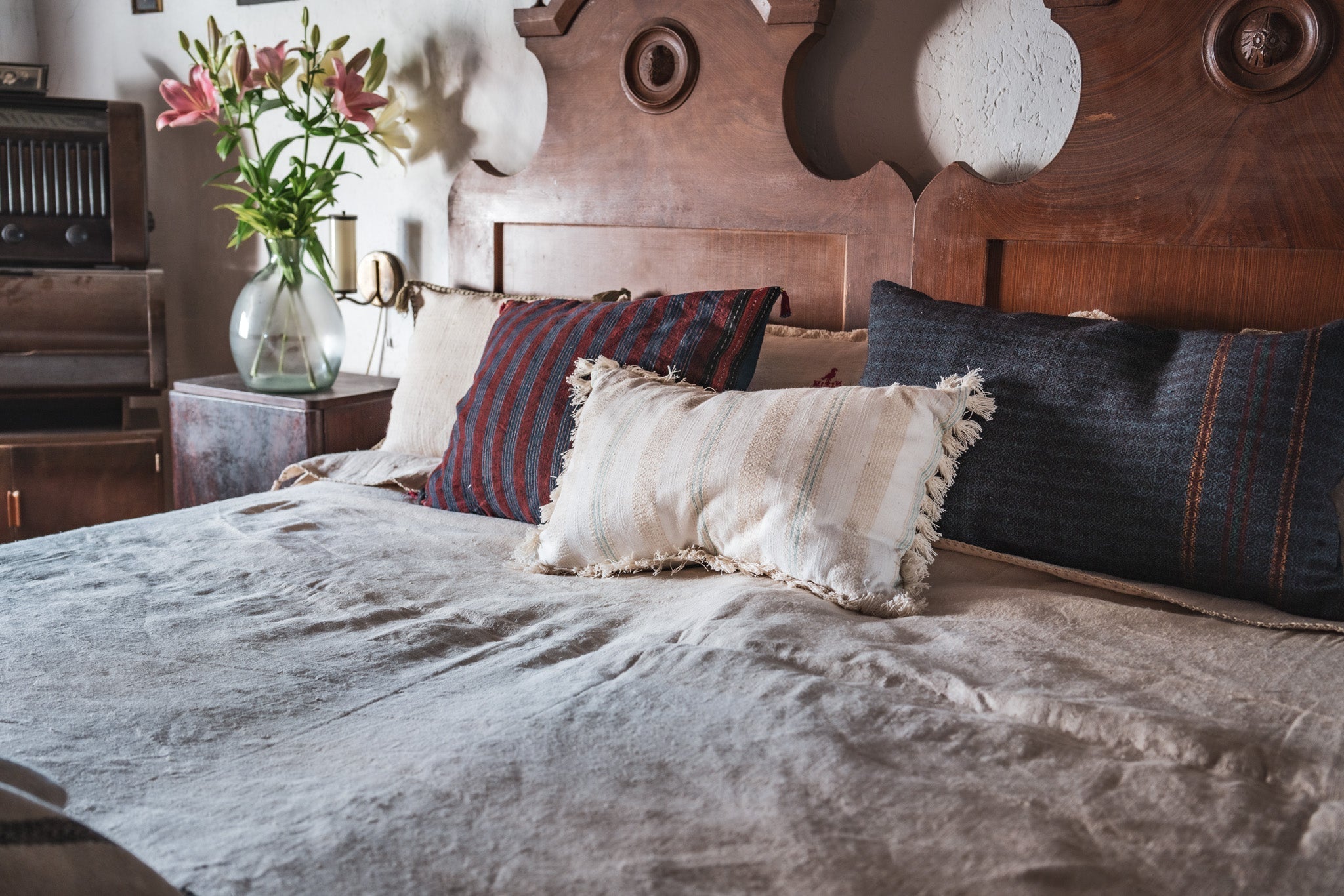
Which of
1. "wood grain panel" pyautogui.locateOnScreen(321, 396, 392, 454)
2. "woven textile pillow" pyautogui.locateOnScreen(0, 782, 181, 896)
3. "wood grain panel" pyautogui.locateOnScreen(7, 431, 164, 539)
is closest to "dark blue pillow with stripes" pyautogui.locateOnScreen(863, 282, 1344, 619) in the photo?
"woven textile pillow" pyautogui.locateOnScreen(0, 782, 181, 896)

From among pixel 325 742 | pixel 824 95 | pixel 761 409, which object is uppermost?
pixel 824 95

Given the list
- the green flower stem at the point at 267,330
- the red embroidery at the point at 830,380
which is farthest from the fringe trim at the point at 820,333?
the green flower stem at the point at 267,330

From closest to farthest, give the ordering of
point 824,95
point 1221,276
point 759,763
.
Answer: point 759,763, point 1221,276, point 824,95

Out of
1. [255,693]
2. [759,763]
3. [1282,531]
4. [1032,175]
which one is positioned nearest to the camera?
[759,763]

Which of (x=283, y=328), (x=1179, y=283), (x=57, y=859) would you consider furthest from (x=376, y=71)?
(x=57, y=859)

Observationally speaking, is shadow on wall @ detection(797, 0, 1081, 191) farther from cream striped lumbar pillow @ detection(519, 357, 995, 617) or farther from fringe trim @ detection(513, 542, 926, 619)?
fringe trim @ detection(513, 542, 926, 619)

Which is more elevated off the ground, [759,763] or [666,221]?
[666,221]

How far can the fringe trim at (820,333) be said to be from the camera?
1.83 metres

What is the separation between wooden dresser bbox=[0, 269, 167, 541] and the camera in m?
2.55

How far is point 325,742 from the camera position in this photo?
93 cm

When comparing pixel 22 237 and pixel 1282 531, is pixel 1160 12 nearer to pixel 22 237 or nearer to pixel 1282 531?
pixel 1282 531

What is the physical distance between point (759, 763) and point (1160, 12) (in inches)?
52.1

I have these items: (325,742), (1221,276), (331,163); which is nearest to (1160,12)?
(1221,276)

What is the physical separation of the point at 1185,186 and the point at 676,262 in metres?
0.88
